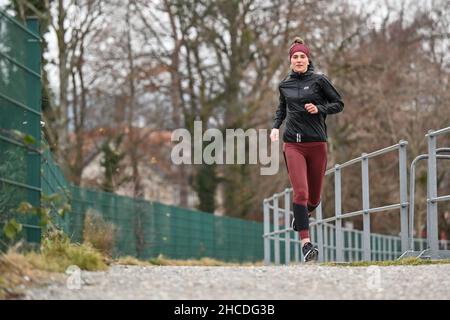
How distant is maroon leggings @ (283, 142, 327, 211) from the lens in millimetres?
9820

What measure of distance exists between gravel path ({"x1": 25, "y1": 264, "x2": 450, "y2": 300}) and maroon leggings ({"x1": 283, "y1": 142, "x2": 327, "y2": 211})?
169 cm

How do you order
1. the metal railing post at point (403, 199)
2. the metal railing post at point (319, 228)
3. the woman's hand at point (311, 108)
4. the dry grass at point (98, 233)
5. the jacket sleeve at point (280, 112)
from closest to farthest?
the woman's hand at point (311, 108)
the jacket sleeve at point (280, 112)
the metal railing post at point (403, 199)
the metal railing post at point (319, 228)
the dry grass at point (98, 233)

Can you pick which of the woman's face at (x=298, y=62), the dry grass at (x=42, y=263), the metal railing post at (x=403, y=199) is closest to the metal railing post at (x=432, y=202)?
the metal railing post at (x=403, y=199)

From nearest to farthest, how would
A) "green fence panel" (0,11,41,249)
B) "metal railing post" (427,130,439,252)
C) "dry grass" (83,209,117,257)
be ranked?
"green fence panel" (0,11,41,249), "metal railing post" (427,130,439,252), "dry grass" (83,209,117,257)

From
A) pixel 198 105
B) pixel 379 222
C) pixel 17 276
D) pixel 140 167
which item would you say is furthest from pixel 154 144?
pixel 17 276

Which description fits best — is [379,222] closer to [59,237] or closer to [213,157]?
[213,157]

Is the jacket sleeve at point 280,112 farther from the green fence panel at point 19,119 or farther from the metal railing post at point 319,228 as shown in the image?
the metal railing post at point 319,228

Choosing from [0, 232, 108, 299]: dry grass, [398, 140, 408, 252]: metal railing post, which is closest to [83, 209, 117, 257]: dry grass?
[398, 140, 408, 252]: metal railing post

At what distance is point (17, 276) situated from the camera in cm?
682

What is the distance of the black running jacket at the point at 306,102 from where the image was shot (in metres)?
9.76

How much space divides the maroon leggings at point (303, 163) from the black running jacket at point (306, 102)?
7 centimetres

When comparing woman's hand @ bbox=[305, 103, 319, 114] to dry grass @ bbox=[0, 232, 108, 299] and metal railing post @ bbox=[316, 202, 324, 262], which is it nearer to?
dry grass @ bbox=[0, 232, 108, 299]

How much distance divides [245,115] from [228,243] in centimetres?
676
